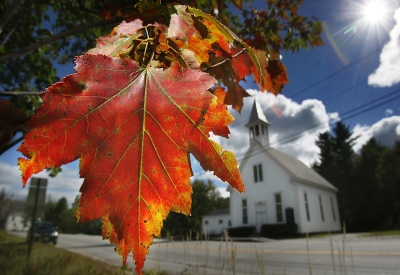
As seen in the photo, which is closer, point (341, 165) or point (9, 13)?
point (9, 13)

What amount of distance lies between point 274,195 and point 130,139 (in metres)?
25.2

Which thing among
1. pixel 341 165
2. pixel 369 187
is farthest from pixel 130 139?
pixel 341 165

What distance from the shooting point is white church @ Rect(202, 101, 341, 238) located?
23002 mm

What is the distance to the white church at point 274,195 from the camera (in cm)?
2300

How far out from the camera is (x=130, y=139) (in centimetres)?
55

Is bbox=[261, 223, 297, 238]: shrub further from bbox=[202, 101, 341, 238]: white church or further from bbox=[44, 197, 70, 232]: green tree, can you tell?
bbox=[44, 197, 70, 232]: green tree

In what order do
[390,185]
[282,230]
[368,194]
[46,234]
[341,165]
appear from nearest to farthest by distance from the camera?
[46,234]
[282,230]
[390,185]
[368,194]
[341,165]

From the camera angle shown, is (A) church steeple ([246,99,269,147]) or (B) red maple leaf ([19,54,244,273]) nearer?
(B) red maple leaf ([19,54,244,273])

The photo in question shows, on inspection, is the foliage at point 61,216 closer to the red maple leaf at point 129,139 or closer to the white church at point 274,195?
the white church at point 274,195

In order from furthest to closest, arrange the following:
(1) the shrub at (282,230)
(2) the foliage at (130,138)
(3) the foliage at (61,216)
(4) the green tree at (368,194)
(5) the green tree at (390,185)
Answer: (3) the foliage at (61,216) → (4) the green tree at (368,194) → (5) the green tree at (390,185) → (1) the shrub at (282,230) → (2) the foliage at (130,138)

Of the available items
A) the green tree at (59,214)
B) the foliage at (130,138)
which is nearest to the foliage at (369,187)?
the foliage at (130,138)

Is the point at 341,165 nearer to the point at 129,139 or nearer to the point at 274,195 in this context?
the point at 274,195

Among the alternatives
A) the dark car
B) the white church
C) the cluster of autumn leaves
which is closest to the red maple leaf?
the cluster of autumn leaves

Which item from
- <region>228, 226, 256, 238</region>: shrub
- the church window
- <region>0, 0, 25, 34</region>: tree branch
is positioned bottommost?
<region>228, 226, 256, 238</region>: shrub
